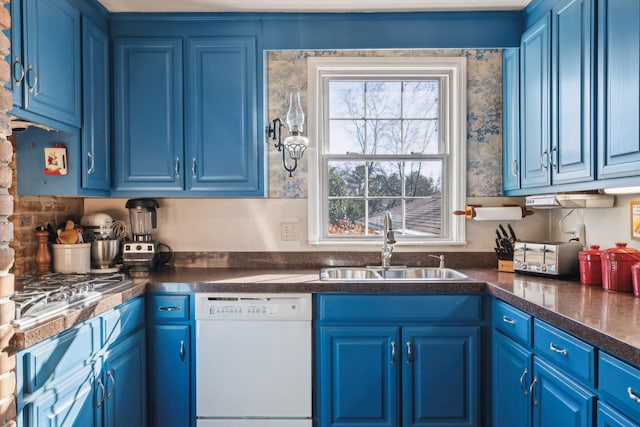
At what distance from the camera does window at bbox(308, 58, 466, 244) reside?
2957 mm

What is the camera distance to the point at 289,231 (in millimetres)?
2922

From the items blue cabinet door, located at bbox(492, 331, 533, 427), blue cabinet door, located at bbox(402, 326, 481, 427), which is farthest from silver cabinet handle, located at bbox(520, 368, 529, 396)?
blue cabinet door, located at bbox(402, 326, 481, 427)

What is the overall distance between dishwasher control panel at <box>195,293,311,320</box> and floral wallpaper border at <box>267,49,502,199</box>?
0.81 meters

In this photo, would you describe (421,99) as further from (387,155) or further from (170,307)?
(170,307)

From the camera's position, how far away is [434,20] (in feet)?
8.54

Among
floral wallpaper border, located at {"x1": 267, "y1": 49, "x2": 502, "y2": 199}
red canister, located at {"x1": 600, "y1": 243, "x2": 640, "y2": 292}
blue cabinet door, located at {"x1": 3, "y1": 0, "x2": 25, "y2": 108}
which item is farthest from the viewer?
floral wallpaper border, located at {"x1": 267, "y1": 49, "x2": 502, "y2": 199}

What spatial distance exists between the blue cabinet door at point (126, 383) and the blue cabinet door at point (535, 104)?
224 centimetres

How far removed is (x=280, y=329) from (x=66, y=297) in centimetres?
100

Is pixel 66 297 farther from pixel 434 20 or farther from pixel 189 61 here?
pixel 434 20

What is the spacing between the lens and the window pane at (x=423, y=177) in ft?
9.86

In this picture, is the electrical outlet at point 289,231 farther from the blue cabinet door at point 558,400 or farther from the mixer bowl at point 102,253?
the blue cabinet door at point 558,400

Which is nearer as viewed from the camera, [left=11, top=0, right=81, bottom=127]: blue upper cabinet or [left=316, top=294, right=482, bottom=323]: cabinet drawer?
[left=11, top=0, right=81, bottom=127]: blue upper cabinet

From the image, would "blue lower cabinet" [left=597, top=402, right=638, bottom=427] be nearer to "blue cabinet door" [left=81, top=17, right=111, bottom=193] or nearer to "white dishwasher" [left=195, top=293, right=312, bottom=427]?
"white dishwasher" [left=195, top=293, right=312, bottom=427]

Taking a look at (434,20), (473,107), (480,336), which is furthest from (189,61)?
(480,336)
